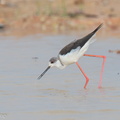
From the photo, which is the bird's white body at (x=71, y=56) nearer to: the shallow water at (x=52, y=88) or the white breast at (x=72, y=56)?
the white breast at (x=72, y=56)

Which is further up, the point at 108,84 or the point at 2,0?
the point at 108,84

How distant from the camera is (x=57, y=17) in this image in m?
14.6

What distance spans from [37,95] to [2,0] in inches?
398

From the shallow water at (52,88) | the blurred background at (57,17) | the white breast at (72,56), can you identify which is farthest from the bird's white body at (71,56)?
the blurred background at (57,17)

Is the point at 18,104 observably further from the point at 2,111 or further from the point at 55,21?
the point at 55,21

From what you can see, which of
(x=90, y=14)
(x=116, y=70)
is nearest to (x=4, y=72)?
(x=116, y=70)

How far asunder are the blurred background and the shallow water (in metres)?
2.77

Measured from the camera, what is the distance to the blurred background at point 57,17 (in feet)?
46.4

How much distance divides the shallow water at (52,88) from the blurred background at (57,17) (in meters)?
2.77

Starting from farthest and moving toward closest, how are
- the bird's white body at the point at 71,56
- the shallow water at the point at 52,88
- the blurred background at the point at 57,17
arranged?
1. the blurred background at the point at 57,17
2. the bird's white body at the point at 71,56
3. the shallow water at the point at 52,88

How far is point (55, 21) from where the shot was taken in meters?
14.3

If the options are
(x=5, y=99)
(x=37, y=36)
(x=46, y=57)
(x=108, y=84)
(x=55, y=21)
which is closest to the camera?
(x=5, y=99)

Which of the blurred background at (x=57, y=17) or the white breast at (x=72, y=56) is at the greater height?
the white breast at (x=72, y=56)

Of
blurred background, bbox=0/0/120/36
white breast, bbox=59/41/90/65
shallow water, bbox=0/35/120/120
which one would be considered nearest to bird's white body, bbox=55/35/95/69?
white breast, bbox=59/41/90/65
